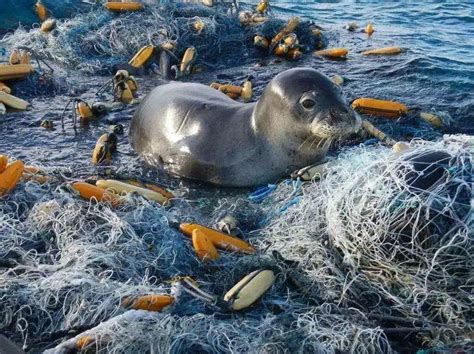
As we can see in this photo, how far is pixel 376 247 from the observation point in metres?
4.43

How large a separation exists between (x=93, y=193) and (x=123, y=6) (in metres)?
8.04

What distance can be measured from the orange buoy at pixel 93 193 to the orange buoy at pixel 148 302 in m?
1.69

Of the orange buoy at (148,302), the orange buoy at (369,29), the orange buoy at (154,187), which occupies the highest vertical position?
the orange buoy at (148,302)

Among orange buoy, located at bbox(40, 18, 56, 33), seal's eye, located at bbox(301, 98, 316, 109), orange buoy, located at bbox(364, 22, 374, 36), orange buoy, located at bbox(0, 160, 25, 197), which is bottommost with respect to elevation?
orange buoy, located at bbox(364, 22, 374, 36)

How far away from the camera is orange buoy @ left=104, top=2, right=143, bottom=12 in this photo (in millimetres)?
12938

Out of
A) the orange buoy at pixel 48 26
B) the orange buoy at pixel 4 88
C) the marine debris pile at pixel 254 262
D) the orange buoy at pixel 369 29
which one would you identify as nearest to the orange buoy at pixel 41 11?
the orange buoy at pixel 48 26

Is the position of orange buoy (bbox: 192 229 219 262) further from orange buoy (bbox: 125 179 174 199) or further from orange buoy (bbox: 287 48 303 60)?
orange buoy (bbox: 287 48 303 60)

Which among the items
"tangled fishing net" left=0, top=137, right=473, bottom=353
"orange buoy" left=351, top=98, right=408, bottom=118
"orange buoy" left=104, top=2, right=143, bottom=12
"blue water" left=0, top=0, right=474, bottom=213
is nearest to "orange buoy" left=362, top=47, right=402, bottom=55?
"blue water" left=0, top=0, right=474, bottom=213

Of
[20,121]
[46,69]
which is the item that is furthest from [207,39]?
[20,121]

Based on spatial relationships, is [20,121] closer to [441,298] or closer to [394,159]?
[394,159]

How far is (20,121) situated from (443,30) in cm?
993

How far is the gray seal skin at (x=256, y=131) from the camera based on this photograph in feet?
21.7

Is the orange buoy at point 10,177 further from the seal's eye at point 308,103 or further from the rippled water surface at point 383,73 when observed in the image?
the seal's eye at point 308,103

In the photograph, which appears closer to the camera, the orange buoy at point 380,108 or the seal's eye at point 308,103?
the seal's eye at point 308,103
